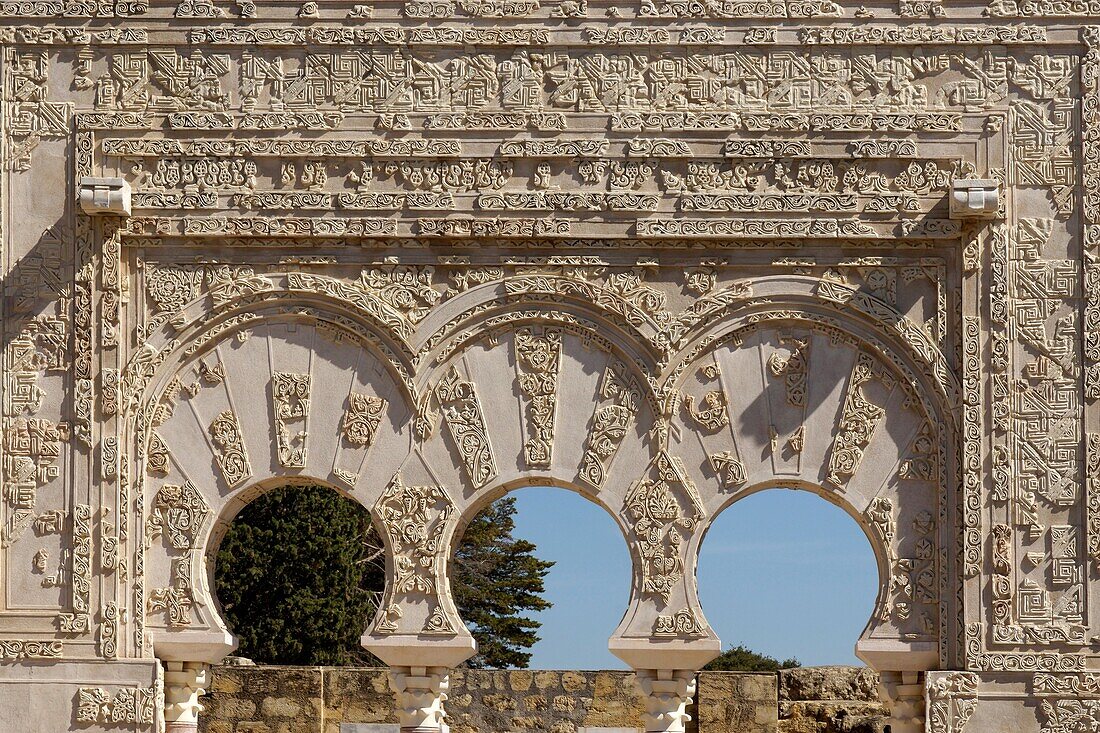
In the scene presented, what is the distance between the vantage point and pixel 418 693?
30.4 feet

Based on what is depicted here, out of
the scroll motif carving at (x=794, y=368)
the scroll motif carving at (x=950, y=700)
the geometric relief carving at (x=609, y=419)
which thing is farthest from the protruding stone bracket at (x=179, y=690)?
the scroll motif carving at (x=950, y=700)

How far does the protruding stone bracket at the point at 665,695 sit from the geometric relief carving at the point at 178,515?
97.1 inches

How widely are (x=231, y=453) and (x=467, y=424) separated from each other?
127 centimetres

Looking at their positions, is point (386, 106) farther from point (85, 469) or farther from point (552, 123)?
point (85, 469)

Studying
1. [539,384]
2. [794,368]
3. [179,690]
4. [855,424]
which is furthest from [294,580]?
[855,424]

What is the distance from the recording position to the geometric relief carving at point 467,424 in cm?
930

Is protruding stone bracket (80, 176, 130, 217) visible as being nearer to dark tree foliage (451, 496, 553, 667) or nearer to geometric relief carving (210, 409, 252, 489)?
geometric relief carving (210, 409, 252, 489)

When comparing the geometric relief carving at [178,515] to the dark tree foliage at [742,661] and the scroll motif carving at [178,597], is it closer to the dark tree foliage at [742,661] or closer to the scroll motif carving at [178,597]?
the scroll motif carving at [178,597]

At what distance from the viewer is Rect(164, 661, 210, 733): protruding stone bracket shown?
30.7 ft

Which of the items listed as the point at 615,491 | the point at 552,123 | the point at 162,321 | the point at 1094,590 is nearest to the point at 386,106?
the point at 552,123

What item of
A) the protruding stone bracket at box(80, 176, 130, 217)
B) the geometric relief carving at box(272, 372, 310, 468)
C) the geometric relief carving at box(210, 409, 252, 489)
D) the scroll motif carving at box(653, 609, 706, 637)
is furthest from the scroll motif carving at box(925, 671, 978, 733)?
the protruding stone bracket at box(80, 176, 130, 217)

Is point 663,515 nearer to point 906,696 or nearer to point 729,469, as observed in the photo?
point 729,469

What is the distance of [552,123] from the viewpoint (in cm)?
939

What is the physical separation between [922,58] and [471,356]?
289 cm
